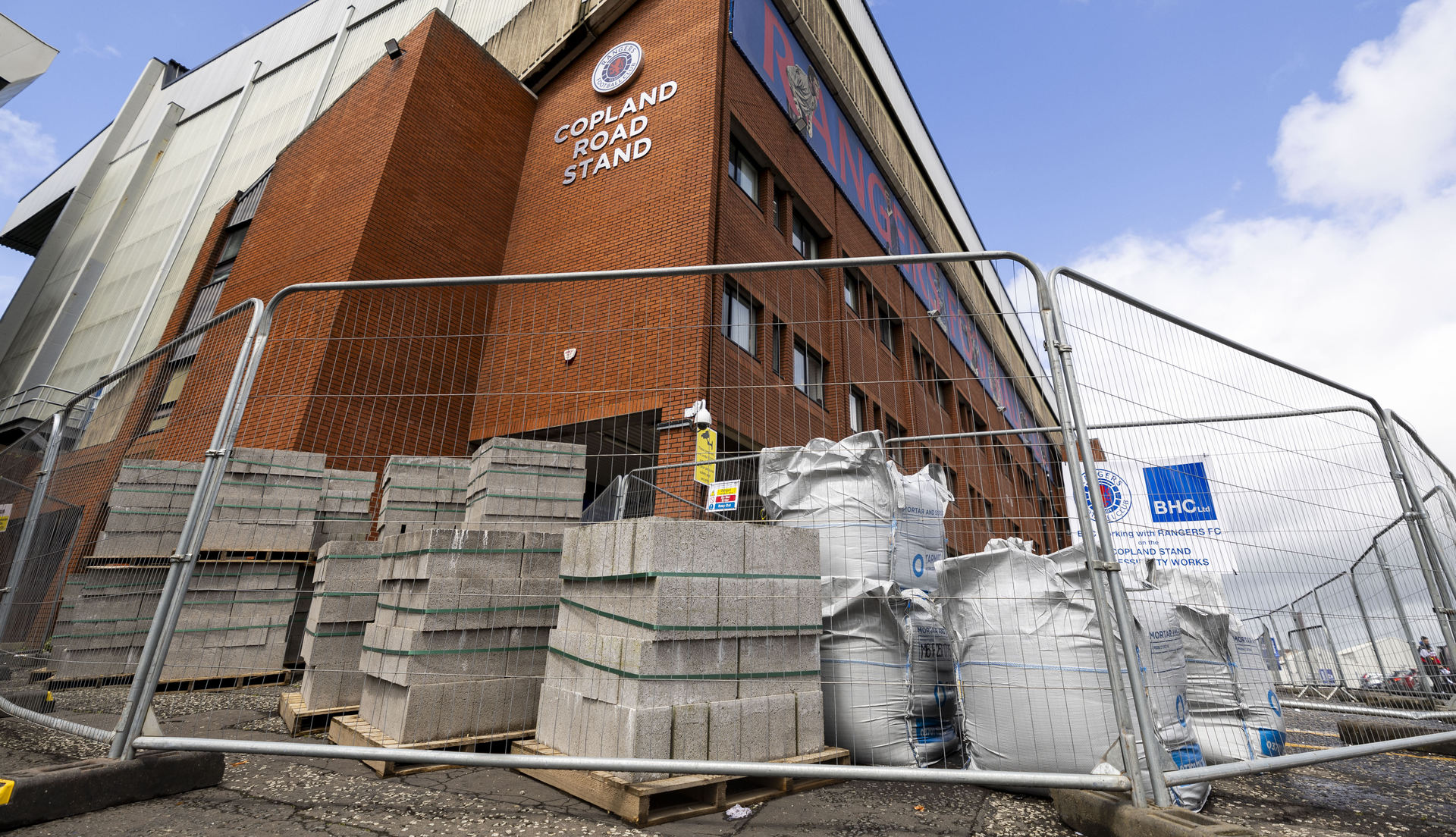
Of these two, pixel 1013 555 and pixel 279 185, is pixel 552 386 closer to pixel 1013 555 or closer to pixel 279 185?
pixel 1013 555

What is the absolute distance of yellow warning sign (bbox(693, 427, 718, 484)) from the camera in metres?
5.01

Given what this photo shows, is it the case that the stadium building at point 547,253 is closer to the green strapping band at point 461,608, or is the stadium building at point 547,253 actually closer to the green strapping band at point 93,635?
the green strapping band at point 93,635

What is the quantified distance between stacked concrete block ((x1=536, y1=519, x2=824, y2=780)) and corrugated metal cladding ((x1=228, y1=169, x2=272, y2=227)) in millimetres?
18951

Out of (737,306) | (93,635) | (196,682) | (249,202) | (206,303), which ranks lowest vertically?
(196,682)

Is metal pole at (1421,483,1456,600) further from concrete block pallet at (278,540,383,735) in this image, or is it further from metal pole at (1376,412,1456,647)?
concrete block pallet at (278,540,383,735)

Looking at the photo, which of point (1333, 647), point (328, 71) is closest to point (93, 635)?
point (1333, 647)

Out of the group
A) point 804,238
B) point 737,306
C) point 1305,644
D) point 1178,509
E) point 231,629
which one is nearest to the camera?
point 1178,509

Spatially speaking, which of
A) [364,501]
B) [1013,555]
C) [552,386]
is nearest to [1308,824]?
[1013,555]

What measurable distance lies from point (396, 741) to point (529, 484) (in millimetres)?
1892

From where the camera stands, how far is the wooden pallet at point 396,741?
3.58m

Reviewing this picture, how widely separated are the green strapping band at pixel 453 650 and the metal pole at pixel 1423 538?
6.25 metres

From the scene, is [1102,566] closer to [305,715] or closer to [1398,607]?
[1398,607]

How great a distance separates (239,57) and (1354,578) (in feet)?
119

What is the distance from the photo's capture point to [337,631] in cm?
484
